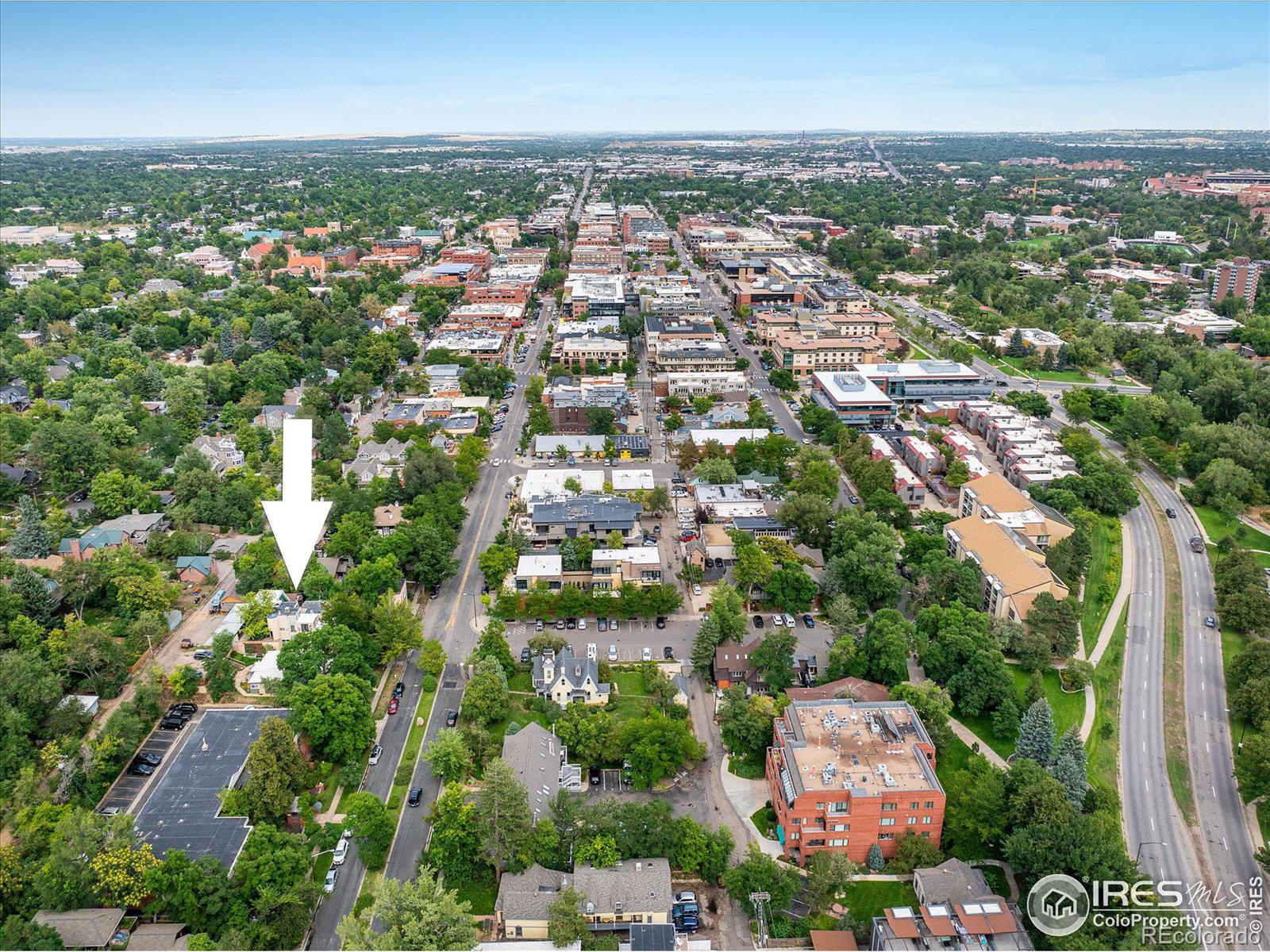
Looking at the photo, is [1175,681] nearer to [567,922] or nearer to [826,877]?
[826,877]

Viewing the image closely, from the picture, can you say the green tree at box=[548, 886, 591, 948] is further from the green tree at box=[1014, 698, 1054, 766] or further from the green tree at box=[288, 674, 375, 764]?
the green tree at box=[1014, 698, 1054, 766]

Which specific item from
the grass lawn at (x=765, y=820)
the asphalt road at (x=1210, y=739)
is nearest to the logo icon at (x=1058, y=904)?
the asphalt road at (x=1210, y=739)

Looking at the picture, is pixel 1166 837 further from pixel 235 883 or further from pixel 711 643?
pixel 235 883

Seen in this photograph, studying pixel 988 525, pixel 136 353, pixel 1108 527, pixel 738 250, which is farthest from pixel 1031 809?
pixel 738 250

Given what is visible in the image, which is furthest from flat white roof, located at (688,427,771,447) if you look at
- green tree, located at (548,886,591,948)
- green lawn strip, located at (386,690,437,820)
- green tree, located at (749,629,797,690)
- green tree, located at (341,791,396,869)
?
green tree, located at (548,886,591,948)

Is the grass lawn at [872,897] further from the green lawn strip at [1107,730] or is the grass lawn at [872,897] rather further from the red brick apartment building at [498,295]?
the red brick apartment building at [498,295]
